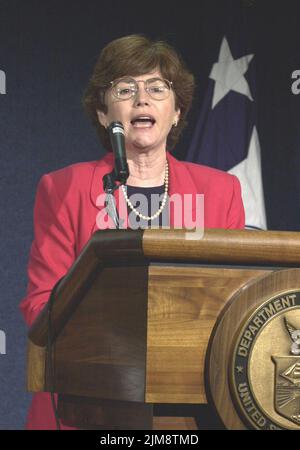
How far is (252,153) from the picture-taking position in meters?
3.93

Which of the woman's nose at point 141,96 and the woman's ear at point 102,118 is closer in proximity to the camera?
the woman's nose at point 141,96

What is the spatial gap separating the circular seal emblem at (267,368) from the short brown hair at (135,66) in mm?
1021

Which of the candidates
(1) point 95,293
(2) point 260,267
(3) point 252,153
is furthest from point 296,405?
(3) point 252,153

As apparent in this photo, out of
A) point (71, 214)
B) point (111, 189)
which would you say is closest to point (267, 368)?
point (111, 189)

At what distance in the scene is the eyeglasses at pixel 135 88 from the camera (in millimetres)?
2334

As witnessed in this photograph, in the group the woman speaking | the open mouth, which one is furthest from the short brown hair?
the open mouth

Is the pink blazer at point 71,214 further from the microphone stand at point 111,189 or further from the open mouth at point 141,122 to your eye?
the microphone stand at point 111,189

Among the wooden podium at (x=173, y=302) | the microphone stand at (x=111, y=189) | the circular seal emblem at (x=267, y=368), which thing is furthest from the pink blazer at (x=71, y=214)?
the circular seal emblem at (x=267, y=368)

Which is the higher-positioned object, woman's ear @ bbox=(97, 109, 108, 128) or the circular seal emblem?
woman's ear @ bbox=(97, 109, 108, 128)

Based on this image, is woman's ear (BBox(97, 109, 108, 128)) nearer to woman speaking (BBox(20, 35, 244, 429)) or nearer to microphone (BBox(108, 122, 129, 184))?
woman speaking (BBox(20, 35, 244, 429))

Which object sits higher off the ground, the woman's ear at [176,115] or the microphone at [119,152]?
the woman's ear at [176,115]

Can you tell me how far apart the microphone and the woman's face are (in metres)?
0.47

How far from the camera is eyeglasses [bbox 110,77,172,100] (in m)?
2.33

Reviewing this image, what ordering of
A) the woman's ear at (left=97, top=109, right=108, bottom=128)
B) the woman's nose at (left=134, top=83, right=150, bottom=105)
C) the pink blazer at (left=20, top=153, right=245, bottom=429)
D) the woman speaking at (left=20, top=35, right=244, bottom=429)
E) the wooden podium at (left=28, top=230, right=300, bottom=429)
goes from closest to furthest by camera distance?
the wooden podium at (left=28, top=230, right=300, bottom=429) → the pink blazer at (left=20, top=153, right=245, bottom=429) → the woman speaking at (left=20, top=35, right=244, bottom=429) → the woman's nose at (left=134, top=83, right=150, bottom=105) → the woman's ear at (left=97, top=109, right=108, bottom=128)
